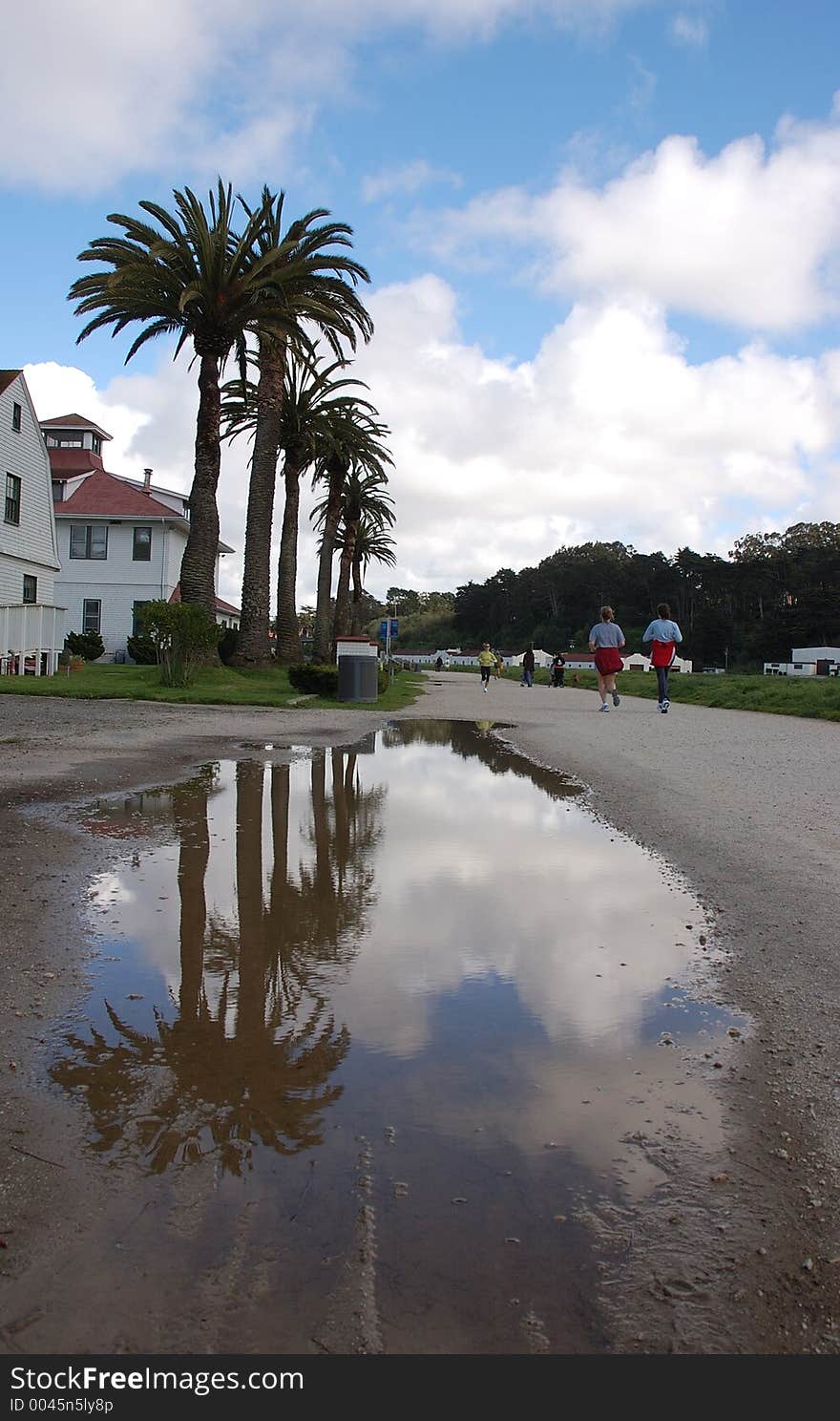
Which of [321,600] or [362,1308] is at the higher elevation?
[321,600]

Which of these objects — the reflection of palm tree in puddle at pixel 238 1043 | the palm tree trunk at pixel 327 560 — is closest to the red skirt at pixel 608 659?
the reflection of palm tree in puddle at pixel 238 1043

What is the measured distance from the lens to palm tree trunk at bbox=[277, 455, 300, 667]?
39.7m

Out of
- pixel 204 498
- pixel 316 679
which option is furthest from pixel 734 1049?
pixel 204 498

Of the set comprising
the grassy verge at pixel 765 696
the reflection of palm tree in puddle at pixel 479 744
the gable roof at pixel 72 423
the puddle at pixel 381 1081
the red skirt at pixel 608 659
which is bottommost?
the puddle at pixel 381 1081

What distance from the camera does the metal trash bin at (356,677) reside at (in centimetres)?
2516

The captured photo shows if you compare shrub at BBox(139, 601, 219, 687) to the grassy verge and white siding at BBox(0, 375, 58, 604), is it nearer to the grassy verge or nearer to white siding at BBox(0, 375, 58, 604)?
white siding at BBox(0, 375, 58, 604)

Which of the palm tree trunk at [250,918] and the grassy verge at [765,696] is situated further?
the grassy verge at [765,696]

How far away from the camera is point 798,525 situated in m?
145

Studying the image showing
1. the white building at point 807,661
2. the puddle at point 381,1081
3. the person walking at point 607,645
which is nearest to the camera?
the puddle at point 381,1081

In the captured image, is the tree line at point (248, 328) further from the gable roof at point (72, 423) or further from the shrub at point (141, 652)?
the gable roof at point (72, 423)

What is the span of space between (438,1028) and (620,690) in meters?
44.5

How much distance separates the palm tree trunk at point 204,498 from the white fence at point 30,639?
14.9ft
